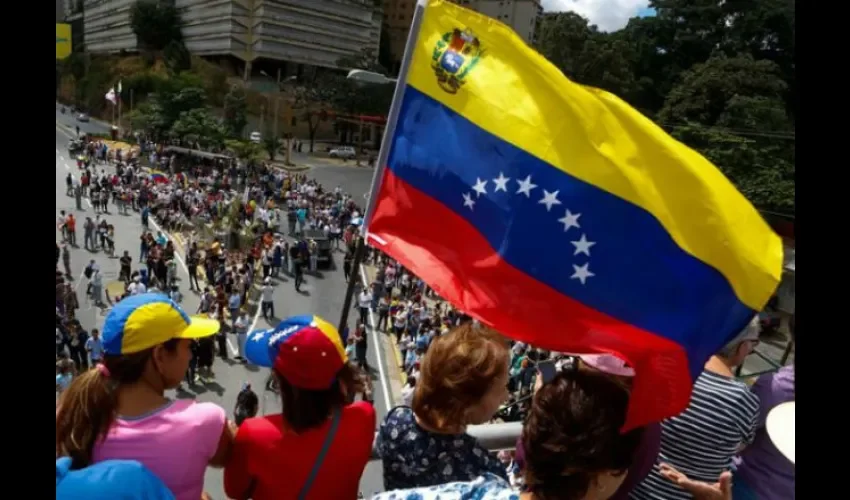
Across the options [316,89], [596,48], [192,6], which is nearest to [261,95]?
[316,89]

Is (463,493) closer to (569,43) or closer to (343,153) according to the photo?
(569,43)

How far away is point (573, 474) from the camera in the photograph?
1.61 metres

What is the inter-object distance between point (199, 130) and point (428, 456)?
4597cm

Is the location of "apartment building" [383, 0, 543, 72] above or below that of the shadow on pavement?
above

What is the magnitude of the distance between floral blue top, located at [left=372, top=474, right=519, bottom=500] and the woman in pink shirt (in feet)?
2.24

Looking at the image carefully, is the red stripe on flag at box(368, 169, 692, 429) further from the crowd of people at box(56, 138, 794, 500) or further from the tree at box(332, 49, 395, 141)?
the tree at box(332, 49, 395, 141)

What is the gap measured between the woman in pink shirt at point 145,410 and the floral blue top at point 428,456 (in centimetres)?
56

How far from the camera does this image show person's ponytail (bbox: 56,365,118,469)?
73.5 inches

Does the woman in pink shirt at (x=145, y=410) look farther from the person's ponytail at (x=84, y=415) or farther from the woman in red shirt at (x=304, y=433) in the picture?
the woman in red shirt at (x=304, y=433)

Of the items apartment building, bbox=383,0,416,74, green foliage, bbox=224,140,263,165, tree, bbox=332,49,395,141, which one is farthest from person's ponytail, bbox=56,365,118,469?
apartment building, bbox=383,0,416,74

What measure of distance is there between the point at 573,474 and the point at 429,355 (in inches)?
23.3

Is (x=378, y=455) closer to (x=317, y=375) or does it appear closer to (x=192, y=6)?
(x=317, y=375)

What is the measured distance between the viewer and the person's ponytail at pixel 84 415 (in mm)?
1866

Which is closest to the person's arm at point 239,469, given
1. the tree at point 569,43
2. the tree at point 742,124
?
the tree at point 742,124
